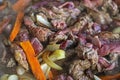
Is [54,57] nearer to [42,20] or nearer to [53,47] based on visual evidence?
[53,47]

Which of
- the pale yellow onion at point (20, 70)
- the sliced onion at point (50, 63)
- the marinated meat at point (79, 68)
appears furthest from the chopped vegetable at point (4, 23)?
the marinated meat at point (79, 68)

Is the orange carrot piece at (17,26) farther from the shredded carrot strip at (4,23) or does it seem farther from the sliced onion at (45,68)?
the sliced onion at (45,68)

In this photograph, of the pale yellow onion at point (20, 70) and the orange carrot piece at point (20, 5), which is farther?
the orange carrot piece at point (20, 5)

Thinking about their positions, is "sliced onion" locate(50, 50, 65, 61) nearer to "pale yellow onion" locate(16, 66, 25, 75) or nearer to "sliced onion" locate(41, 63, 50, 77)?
"sliced onion" locate(41, 63, 50, 77)

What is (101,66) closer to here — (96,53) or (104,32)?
(96,53)

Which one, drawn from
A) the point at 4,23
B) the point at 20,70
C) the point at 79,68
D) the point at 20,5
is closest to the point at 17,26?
the point at 4,23
